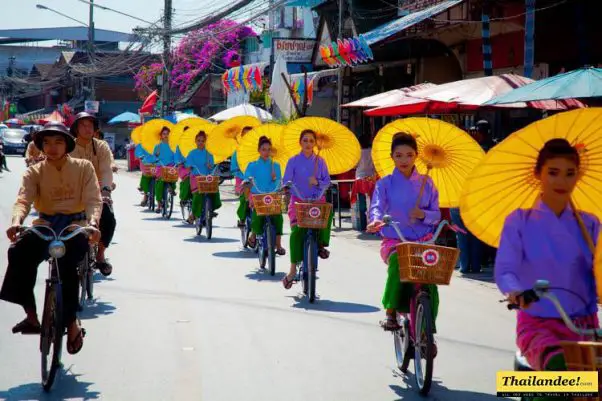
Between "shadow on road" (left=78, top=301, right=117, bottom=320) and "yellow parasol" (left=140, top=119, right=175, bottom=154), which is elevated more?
"yellow parasol" (left=140, top=119, right=175, bottom=154)

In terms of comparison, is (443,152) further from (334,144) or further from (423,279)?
(334,144)

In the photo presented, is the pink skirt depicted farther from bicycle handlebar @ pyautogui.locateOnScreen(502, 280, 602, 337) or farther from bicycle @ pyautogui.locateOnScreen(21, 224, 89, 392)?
bicycle @ pyautogui.locateOnScreen(21, 224, 89, 392)

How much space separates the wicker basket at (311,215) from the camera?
1063 cm

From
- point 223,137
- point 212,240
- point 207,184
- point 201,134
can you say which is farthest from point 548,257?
point 201,134

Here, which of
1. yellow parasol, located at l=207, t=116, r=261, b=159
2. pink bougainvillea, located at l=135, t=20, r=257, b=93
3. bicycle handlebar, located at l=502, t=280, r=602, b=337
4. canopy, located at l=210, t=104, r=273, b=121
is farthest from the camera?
pink bougainvillea, located at l=135, t=20, r=257, b=93

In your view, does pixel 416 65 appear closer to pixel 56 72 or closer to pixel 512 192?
pixel 512 192

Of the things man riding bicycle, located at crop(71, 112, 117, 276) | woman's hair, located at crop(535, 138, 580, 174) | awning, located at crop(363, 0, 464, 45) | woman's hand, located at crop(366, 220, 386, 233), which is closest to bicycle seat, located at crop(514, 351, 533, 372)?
woman's hair, located at crop(535, 138, 580, 174)

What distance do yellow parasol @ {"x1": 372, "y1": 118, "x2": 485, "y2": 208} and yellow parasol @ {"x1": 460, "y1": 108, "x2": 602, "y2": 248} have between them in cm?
234

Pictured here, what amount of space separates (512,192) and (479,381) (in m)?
2.62

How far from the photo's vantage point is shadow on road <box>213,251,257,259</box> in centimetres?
1502

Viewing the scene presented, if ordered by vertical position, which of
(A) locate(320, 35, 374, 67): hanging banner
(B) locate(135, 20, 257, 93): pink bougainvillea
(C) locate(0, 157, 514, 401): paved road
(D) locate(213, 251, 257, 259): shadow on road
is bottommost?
(C) locate(0, 157, 514, 401): paved road

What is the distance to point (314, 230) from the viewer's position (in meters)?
10.8

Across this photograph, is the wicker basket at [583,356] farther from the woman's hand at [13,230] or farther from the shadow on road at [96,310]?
the shadow on road at [96,310]

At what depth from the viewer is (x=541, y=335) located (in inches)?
183
